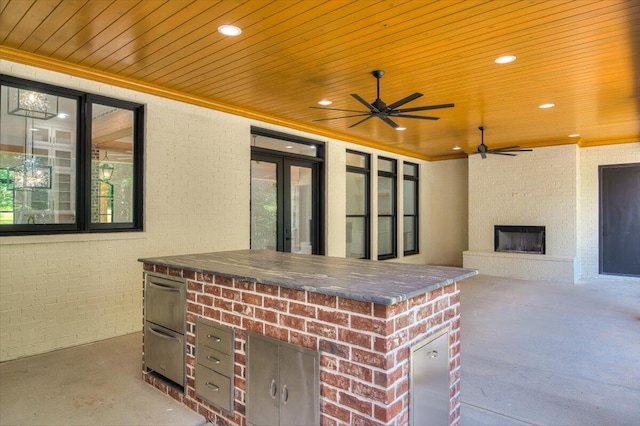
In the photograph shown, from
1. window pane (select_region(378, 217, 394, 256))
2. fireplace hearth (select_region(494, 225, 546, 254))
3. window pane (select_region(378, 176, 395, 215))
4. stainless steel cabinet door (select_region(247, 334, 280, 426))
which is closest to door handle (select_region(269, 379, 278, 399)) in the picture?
stainless steel cabinet door (select_region(247, 334, 280, 426))

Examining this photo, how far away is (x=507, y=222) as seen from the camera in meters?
8.16

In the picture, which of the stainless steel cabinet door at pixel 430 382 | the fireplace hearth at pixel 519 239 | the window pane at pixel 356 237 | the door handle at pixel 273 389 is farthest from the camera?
the fireplace hearth at pixel 519 239

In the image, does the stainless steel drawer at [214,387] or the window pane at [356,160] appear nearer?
the stainless steel drawer at [214,387]

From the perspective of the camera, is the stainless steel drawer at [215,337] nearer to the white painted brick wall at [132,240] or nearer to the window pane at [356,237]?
the white painted brick wall at [132,240]

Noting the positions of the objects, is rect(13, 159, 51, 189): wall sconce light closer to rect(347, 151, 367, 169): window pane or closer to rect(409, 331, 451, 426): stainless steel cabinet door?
rect(409, 331, 451, 426): stainless steel cabinet door

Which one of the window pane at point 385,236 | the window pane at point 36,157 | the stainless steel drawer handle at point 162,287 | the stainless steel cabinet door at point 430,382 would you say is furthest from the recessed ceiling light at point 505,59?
the window pane at point 385,236

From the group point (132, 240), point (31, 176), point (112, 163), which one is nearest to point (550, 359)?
point (132, 240)

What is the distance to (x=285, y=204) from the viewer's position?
6.10 metres

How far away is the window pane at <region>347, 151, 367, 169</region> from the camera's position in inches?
298

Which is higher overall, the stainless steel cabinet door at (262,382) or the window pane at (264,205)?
the window pane at (264,205)

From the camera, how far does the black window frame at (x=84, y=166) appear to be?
3551 millimetres

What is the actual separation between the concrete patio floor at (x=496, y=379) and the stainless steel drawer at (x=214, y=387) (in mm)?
162

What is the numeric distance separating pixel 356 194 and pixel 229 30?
503 centimetres

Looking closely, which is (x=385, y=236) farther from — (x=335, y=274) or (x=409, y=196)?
(x=335, y=274)
